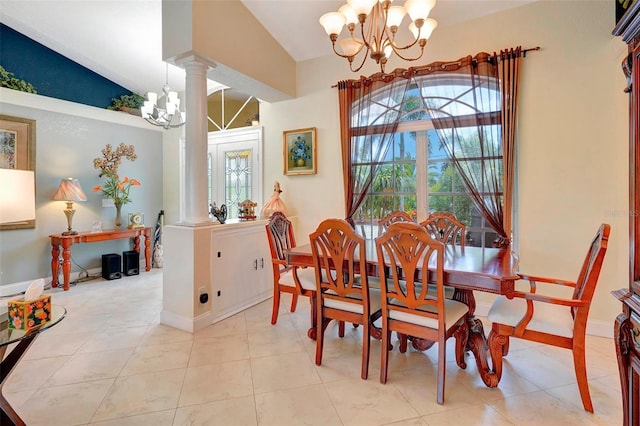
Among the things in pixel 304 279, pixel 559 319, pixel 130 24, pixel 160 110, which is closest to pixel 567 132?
pixel 559 319

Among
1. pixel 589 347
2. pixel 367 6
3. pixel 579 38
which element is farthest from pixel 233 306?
pixel 579 38

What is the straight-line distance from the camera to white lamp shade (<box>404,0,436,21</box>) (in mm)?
2076

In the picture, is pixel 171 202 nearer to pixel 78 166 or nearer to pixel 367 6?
pixel 78 166

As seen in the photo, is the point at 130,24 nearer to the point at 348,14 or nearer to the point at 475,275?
the point at 348,14

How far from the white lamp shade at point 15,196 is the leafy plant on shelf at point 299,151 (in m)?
2.83

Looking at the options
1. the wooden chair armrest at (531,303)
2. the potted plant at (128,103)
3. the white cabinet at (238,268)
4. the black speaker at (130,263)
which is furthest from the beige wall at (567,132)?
the black speaker at (130,263)

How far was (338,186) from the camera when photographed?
155 inches

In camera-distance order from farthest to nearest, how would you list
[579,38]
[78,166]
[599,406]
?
[78,166], [579,38], [599,406]

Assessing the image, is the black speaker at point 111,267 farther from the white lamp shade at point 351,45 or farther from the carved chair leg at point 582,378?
the carved chair leg at point 582,378

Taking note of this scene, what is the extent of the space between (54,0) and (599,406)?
593 cm

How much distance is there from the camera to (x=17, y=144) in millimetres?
3949

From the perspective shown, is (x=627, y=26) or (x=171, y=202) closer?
(x=627, y=26)

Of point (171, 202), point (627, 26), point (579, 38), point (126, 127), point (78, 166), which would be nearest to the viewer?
point (627, 26)

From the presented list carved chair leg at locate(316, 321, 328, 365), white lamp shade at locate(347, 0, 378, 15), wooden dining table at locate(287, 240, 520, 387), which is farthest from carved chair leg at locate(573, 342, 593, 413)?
white lamp shade at locate(347, 0, 378, 15)
